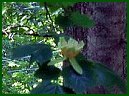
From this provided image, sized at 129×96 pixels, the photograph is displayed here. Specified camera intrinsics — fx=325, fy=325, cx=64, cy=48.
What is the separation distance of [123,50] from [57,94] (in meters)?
0.58

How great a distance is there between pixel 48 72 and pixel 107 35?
0.46 m

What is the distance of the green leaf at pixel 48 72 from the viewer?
62cm

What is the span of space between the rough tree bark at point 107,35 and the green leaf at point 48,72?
1.30ft

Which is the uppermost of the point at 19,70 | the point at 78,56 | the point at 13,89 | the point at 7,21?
the point at 78,56

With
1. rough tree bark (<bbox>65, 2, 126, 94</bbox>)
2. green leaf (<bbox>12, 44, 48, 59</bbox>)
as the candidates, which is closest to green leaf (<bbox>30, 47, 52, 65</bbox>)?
green leaf (<bbox>12, 44, 48, 59</bbox>)

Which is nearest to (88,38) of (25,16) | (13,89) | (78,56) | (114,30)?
(114,30)

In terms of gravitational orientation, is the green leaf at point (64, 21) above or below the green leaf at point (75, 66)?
above

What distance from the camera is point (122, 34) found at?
42.6 inches

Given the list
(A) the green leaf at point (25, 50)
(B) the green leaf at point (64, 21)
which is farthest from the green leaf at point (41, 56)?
(B) the green leaf at point (64, 21)

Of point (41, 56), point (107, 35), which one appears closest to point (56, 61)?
Answer: point (41, 56)

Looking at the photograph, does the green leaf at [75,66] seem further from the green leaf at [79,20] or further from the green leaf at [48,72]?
the green leaf at [79,20]

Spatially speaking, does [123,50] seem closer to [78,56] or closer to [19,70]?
[78,56]

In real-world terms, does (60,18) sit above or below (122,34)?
above

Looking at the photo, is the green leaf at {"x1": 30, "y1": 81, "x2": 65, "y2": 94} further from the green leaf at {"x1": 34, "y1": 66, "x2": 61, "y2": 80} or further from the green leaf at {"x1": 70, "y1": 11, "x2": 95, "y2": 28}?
the green leaf at {"x1": 70, "y1": 11, "x2": 95, "y2": 28}
